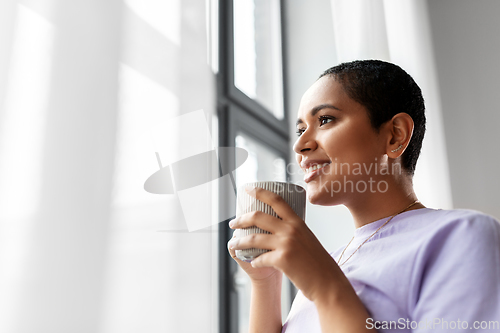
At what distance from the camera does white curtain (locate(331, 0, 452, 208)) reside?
5.92ft

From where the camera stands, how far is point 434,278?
0.50 metres

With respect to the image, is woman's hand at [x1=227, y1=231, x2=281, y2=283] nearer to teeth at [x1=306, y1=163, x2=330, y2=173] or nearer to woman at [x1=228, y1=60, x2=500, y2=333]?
woman at [x1=228, y1=60, x2=500, y2=333]

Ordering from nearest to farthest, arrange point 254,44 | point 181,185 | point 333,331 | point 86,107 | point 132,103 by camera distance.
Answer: point 333,331, point 86,107, point 132,103, point 181,185, point 254,44

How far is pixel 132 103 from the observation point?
2.89ft

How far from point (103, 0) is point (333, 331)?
2.40 feet

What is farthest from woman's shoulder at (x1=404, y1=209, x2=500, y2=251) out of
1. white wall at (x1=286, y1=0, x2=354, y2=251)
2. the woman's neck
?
white wall at (x1=286, y1=0, x2=354, y2=251)

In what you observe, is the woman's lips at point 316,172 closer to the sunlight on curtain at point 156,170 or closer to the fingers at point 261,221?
the fingers at point 261,221

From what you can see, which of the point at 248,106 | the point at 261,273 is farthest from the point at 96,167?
the point at 248,106

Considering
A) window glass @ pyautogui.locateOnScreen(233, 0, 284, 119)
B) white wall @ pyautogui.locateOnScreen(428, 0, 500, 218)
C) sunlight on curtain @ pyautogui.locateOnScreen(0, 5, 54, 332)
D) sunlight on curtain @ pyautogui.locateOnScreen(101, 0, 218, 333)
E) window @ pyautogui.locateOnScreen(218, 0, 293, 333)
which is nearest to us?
sunlight on curtain @ pyautogui.locateOnScreen(0, 5, 54, 332)

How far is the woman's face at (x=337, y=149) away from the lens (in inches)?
25.5

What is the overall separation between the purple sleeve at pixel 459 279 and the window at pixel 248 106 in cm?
86

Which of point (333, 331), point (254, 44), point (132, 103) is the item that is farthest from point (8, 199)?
point (254, 44)

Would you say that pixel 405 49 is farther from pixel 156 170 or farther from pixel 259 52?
pixel 156 170

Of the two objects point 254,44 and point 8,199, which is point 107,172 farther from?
point 254,44
